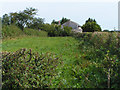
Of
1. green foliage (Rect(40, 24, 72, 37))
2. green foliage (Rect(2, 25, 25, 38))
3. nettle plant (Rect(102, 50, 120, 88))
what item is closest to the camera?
nettle plant (Rect(102, 50, 120, 88))

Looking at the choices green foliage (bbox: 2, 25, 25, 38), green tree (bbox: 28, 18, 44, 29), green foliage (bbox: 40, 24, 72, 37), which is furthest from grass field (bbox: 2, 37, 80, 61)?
green tree (bbox: 28, 18, 44, 29)

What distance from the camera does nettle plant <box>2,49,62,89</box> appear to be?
2.40 meters

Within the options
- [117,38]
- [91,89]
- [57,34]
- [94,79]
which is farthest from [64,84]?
[57,34]

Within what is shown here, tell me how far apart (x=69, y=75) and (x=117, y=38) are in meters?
2.85

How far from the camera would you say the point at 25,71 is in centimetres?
243

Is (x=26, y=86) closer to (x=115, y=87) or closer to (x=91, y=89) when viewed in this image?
(x=91, y=89)

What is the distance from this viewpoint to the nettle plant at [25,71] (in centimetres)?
240

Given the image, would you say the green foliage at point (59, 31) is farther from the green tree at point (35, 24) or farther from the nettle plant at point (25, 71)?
the nettle plant at point (25, 71)

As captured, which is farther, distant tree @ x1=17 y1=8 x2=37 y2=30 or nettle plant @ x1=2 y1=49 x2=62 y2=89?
distant tree @ x1=17 y1=8 x2=37 y2=30

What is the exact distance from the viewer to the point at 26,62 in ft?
8.52

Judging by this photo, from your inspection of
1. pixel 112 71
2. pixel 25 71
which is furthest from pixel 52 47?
pixel 25 71

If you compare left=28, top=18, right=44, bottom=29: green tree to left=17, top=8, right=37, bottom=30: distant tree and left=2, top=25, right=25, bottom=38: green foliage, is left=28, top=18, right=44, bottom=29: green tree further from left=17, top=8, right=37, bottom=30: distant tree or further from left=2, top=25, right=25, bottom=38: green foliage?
left=2, top=25, right=25, bottom=38: green foliage

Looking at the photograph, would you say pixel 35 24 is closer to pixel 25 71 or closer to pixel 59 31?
pixel 59 31

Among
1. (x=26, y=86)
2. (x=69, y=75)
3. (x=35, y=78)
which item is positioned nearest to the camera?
(x=26, y=86)
